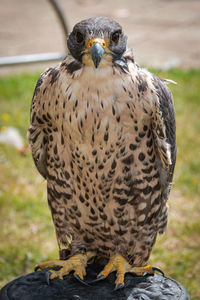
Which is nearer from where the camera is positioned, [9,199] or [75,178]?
[75,178]

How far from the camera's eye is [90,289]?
8.00ft

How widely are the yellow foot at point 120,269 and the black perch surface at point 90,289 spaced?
3cm

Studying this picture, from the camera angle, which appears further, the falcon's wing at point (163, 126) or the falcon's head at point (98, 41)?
the falcon's wing at point (163, 126)

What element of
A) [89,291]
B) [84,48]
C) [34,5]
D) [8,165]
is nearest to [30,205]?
[8,165]

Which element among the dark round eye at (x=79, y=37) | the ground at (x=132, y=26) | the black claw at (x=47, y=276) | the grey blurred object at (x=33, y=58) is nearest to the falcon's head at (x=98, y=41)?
the dark round eye at (x=79, y=37)

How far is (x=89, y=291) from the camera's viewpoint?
7.91 feet

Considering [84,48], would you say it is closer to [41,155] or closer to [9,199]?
[41,155]

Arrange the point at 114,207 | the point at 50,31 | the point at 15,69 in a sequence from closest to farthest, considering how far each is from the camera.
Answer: the point at 114,207
the point at 15,69
the point at 50,31

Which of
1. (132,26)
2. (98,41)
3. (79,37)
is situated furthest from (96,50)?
(132,26)

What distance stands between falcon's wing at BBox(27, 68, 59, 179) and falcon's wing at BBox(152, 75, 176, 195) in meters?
0.51

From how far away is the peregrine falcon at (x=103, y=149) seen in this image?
2223 mm

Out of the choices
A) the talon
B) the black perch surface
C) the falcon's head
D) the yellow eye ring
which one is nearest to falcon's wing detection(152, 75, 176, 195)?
the falcon's head

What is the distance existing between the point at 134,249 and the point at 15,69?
17.3 ft

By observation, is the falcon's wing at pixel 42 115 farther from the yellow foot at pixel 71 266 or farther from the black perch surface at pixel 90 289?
the black perch surface at pixel 90 289
